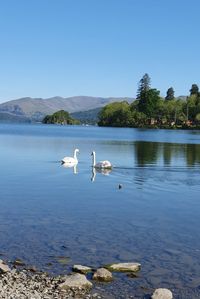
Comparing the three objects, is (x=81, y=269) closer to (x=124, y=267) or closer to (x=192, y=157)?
(x=124, y=267)

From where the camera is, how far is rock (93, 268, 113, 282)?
17.1 m

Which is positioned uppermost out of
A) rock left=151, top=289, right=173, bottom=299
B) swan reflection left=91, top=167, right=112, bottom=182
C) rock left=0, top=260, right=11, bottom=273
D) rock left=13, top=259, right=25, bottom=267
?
swan reflection left=91, top=167, right=112, bottom=182

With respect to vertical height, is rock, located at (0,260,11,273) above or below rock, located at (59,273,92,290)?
above

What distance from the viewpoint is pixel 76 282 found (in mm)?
16234

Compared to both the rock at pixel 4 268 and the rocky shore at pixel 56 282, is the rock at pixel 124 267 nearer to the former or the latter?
the rocky shore at pixel 56 282

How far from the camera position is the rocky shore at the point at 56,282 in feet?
49.7

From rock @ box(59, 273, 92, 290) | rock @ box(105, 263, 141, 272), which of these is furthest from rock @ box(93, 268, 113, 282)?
rock @ box(105, 263, 141, 272)

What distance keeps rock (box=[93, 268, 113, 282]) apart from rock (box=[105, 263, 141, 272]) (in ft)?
2.85

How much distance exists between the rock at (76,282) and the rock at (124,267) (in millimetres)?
1869

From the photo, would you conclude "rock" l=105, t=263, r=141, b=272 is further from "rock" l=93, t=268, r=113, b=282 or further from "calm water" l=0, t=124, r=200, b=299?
"rock" l=93, t=268, r=113, b=282

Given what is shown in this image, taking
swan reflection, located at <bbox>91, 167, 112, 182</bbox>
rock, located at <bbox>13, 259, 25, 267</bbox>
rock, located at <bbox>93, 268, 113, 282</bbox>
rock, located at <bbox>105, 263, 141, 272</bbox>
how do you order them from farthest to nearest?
1. swan reflection, located at <bbox>91, 167, 112, 182</bbox>
2. rock, located at <bbox>13, 259, 25, 267</bbox>
3. rock, located at <bbox>105, 263, 141, 272</bbox>
4. rock, located at <bbox>93, 268, 113, 282</bbox>

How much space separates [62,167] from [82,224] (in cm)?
2800

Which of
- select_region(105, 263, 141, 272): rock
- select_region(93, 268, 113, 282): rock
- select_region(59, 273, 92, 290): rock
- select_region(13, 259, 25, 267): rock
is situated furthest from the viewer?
select_region(13, 259, 25, 267): rock

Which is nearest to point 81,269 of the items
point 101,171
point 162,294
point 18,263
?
point 18,263
